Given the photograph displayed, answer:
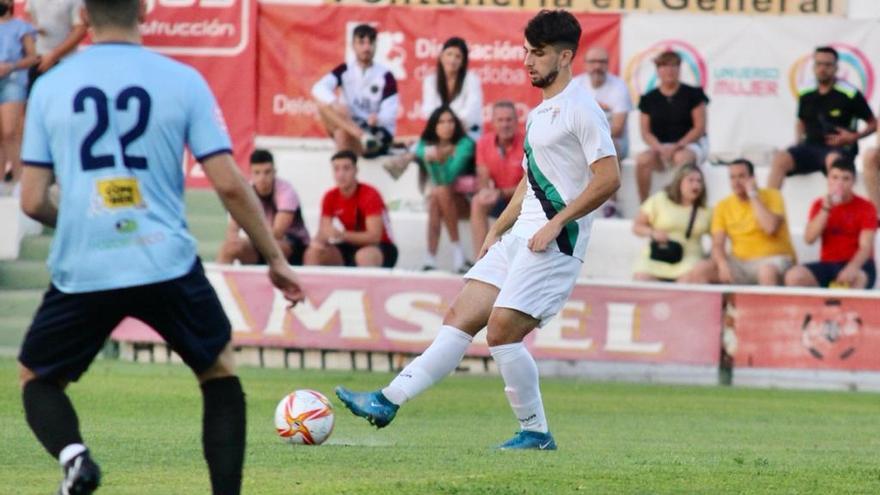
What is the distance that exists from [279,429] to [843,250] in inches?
380

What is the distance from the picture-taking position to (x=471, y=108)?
20062 millimetres

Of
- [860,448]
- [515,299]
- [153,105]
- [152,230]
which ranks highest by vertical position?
[153,105]

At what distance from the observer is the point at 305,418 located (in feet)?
35.0

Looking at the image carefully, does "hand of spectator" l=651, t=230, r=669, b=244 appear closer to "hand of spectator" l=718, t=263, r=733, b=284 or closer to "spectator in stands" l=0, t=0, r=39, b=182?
"hand of spectator" l=718, t=263, r=733, b=284

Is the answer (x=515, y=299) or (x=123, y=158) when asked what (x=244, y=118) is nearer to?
(x=515, y=299)

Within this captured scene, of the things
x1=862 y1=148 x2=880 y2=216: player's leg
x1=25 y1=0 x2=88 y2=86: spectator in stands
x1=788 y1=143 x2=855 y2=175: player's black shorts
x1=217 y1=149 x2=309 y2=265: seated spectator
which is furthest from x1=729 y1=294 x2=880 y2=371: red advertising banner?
x1=25 y1=0 x2=88 y2=86: spectator in stands

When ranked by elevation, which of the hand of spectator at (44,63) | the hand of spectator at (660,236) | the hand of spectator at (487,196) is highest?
the hand of spectator at (44,63)

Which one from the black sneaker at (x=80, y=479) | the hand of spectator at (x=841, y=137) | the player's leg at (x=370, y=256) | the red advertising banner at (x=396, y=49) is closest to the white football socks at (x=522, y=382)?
the black sneaker at (x=80, y=479)

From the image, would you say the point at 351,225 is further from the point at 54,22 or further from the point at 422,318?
the point at 54,22

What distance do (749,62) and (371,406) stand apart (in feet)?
40.4

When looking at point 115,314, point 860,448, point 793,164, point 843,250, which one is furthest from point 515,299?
point 793,164

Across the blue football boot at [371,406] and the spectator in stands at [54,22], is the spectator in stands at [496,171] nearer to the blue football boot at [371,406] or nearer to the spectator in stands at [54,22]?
the spectator in stands at [54,22]

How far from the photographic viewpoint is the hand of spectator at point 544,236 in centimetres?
1024

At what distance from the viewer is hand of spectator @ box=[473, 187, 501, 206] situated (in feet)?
63.2
